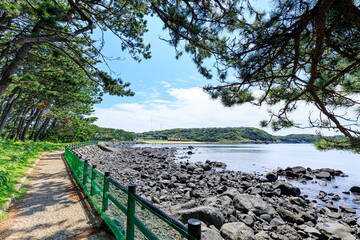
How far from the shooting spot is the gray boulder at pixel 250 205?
6.72 m

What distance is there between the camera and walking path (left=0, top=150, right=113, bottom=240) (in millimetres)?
3207

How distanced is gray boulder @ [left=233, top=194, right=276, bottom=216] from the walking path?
18.7ft

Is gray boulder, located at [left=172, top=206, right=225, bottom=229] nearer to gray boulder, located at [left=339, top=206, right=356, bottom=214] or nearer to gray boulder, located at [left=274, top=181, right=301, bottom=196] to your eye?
gray boulder, located at [left=274, top=181, right=301, bottom=196]

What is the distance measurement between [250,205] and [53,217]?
698 centimetres

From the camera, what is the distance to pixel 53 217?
3.87m

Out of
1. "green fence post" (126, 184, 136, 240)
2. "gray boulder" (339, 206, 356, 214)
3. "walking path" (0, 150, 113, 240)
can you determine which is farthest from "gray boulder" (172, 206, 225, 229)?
"gray boulder" (339, 206, 356, 214)

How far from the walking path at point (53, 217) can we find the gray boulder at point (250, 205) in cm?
571

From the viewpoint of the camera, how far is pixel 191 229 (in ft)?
4.31

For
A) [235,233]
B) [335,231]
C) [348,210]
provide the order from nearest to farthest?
[235,233]
[335,231]
[348,210]

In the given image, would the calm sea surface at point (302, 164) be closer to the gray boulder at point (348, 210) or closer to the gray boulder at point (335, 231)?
the gray boulder at point (348, 210)

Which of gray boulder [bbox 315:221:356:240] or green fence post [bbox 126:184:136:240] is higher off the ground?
green fence post [bbox 126:184:136:240]

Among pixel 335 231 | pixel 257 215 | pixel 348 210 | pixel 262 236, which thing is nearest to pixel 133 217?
pixel 262 236

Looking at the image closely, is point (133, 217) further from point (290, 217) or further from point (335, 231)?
point (335, 231)

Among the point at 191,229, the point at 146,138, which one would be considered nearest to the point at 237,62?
the point at 191,229
